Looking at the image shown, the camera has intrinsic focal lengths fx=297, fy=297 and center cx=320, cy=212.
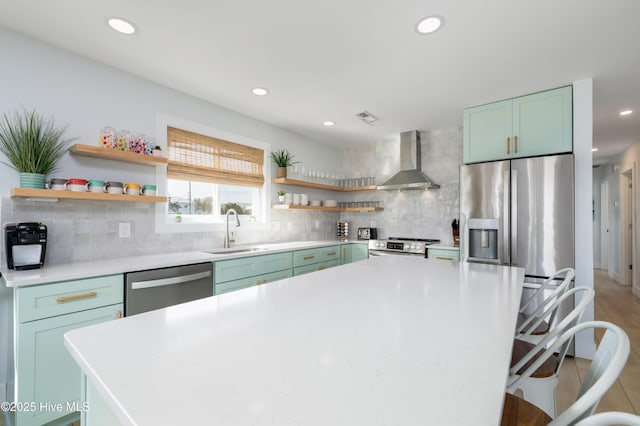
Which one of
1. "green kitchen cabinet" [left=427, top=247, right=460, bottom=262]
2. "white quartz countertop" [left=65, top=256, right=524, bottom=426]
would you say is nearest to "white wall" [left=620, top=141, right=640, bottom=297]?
"green kitchen cabinet" [left=427, top=247, right=460, bottom=262]

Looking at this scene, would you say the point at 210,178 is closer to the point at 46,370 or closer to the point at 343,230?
the point at 46,370

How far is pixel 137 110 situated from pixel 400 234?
369cm

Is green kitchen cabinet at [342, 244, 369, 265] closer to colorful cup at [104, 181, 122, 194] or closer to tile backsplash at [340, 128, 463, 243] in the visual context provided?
tile backsplash at [340, 128, 463, 243]

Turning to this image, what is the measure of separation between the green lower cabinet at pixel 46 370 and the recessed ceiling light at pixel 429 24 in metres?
2.77

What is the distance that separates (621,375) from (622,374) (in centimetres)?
2

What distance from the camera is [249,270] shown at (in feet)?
9.37

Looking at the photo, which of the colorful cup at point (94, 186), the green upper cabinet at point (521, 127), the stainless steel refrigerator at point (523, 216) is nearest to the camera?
the colorful cup at point (94, 186)

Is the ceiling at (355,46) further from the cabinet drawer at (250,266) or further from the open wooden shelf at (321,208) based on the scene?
the cabinet drawer at (250,266)

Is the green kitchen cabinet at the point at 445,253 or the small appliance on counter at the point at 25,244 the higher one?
the small appliance on counter at the point at 25,244

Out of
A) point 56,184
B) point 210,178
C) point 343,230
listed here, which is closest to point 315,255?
point 343,230

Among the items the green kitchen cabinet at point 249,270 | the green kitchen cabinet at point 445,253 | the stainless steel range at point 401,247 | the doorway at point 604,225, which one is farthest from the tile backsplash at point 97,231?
the doorway at point 604,225

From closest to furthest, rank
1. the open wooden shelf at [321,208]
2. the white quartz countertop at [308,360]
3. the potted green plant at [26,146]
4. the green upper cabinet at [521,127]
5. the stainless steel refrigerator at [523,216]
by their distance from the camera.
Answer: the white quartz countertop at [308,360] → the potted green plant at [26,146] → the stainless steel refrigerator at [523,216] → the green upper cabinet at [521,127] → the open wooden shelf at [321,208]

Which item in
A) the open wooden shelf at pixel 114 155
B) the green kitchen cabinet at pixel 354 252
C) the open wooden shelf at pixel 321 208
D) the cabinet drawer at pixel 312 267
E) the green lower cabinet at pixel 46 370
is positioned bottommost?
the green lower cabinet at pixel 46 370

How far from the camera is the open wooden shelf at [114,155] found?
2.18m
